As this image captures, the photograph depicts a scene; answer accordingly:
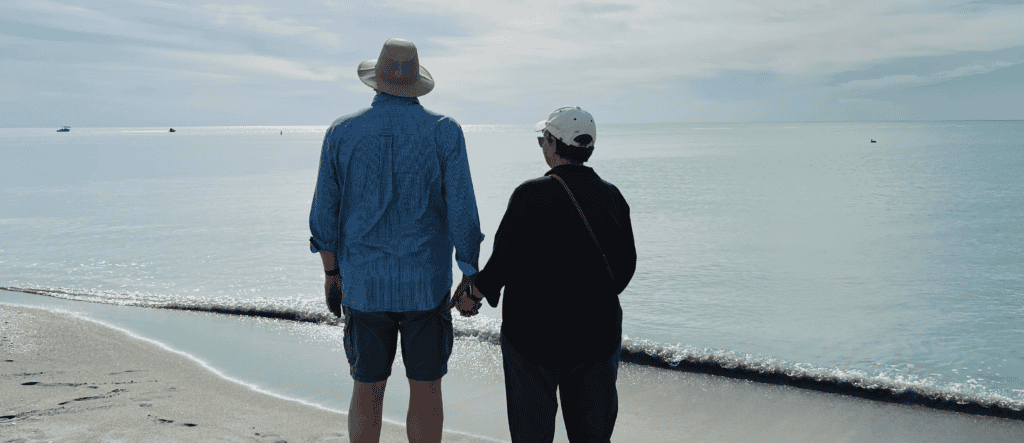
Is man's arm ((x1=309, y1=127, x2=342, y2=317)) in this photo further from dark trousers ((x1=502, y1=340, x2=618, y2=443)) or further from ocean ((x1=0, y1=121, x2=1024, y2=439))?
ocean ((x1=0, y1=121, x2=1024, y2=439))

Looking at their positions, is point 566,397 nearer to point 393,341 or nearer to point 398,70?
point 393,341

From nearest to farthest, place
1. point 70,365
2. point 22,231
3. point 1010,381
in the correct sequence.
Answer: point 70,365 → point 1010,381 → point 22,231

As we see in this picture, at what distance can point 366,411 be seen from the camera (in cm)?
257

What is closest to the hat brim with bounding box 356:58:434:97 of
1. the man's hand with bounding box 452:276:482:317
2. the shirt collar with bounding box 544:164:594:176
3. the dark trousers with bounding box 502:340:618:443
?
the shirt collar with bounding box 544:164:594:176

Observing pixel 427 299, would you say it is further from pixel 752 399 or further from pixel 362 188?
pixel 752 399

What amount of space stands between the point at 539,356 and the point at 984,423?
173 inches

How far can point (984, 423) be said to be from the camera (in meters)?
4.71

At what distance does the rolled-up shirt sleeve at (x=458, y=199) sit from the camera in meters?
2.46

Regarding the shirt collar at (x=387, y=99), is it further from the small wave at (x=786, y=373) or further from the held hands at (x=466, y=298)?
the small wave at (x=786, y=373)

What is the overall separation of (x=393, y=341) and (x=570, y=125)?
116 centimetres

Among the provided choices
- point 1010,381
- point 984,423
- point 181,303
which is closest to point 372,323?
point 984,423

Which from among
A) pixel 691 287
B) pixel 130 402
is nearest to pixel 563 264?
pixel 130 402

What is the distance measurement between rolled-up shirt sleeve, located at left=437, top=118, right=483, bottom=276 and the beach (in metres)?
1.92

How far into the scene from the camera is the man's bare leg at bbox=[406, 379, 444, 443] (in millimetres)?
2572
